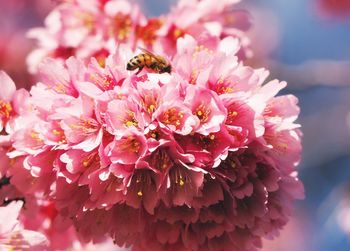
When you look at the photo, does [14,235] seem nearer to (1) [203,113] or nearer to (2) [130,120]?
(2) [130,120]

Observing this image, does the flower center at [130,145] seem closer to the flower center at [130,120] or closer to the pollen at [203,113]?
the flower center at [130,120]

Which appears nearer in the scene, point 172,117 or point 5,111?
point 172,117

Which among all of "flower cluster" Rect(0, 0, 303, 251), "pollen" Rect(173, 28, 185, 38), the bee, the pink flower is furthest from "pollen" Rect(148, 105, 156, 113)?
"pollen" Rect(173, 28, 185, 38)

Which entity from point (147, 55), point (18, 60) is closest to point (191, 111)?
point (147, 55)

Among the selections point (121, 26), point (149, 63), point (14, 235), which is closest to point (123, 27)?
point (121, 26)

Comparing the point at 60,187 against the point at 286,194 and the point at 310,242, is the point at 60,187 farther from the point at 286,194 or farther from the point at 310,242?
the point at 310,242

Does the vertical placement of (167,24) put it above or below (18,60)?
below
